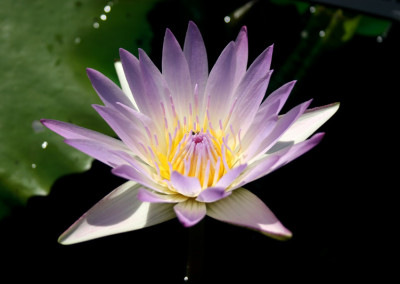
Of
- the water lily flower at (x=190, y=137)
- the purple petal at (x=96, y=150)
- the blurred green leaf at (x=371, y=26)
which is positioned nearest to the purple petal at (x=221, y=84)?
the water lily flower at (x=190, y=137)

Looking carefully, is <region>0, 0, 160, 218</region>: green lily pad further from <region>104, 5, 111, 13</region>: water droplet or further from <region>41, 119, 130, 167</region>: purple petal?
<region>41, 119, 130, 167</region>: purple petal

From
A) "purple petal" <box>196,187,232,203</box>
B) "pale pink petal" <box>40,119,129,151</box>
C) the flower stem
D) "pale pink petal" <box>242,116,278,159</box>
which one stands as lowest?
the flower stem

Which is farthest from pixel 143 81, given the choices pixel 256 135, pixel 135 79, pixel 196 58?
pixel 256 135

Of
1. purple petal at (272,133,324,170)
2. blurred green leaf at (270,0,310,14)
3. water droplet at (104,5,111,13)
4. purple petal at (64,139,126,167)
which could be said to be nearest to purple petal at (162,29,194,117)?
purple petal at (64,139,126,167)

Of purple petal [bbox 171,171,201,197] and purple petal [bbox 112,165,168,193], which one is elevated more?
purple petal [bbox 112,165,168,193]

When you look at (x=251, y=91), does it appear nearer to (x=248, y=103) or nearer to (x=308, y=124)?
(x=248, y=103)

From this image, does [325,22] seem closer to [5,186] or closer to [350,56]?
[350,56]

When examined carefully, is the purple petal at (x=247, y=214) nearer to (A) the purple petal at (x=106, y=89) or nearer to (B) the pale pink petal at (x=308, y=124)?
(B) the pale pink petal at (x=308, y=124)
